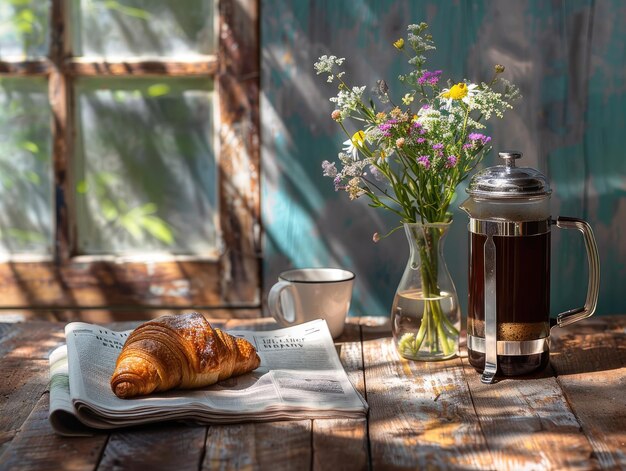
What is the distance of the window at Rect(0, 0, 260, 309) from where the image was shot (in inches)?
78.4

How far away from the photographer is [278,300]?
5.71 feet

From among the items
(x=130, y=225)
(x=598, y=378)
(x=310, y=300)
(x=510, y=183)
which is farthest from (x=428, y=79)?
(x=130, y=225)

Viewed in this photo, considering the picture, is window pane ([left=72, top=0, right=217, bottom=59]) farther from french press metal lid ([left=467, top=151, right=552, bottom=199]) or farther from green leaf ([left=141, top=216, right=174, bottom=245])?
french press metal lid ([left=467, top=151, right=552, bottom=199])

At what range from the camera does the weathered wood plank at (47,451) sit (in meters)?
1.18

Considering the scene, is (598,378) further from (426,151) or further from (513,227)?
(426,151)

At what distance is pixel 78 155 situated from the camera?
2.05 meters

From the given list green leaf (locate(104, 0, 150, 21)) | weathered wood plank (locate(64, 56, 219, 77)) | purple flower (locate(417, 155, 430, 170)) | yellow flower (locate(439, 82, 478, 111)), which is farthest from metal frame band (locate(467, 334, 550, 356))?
green leaf (locate(104, 0, 150, 21))

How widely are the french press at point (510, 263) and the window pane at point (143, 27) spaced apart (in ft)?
2.57

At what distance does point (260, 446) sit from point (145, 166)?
968 mm

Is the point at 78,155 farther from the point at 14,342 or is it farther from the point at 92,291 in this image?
the point at 14,342

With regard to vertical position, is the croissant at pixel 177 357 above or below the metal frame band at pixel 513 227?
below

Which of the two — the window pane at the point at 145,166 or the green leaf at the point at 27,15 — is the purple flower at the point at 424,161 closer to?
the window pane at the point at 145,166

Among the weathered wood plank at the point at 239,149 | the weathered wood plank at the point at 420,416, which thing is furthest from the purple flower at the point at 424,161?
the weathered wood plank at the point at 239,149

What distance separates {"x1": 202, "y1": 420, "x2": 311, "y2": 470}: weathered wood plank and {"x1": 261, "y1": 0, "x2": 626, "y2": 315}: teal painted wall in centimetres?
74
